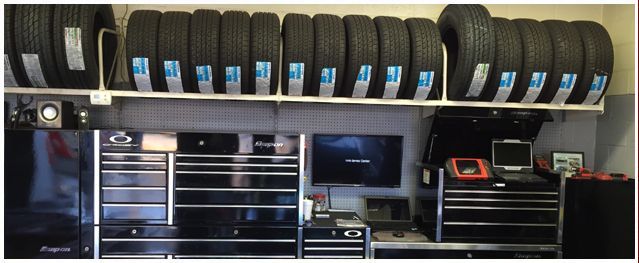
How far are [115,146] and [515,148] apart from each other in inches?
106

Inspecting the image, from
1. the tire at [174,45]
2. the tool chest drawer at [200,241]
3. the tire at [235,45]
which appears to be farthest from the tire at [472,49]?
the tire at [174,45]

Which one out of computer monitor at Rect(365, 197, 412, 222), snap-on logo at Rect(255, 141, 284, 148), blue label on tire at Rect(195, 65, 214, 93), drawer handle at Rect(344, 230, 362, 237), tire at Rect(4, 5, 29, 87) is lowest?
drawer handle at Rect(344, 230, 362, 237)

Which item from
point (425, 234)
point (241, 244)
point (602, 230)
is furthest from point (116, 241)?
point (602, 230)

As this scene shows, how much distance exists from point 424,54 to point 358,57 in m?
0.40

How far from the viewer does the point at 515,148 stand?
3.01 metres

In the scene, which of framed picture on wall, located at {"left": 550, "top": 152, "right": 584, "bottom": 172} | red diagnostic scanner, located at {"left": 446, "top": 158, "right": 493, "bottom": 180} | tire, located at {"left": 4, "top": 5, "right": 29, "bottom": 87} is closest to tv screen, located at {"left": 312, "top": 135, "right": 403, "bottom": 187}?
red diagnostic scanner, located at {"left": 446, "top": 158, "right": 493, "bottom": 180}

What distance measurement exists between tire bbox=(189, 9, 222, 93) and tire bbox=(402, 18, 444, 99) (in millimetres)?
1140

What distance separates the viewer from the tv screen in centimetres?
303

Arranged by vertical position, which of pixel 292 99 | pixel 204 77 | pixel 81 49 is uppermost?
pixel 81 49

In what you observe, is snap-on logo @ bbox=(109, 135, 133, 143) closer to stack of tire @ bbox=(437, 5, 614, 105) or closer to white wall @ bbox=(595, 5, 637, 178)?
stack of tire @ bbox=(437, 5, 614, 105)

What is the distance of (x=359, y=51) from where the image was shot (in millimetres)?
2398

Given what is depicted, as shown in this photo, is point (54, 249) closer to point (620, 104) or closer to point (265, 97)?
point (265, 97)

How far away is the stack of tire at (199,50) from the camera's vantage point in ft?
7.66

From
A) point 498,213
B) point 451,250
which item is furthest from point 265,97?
point 498,213
